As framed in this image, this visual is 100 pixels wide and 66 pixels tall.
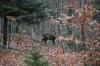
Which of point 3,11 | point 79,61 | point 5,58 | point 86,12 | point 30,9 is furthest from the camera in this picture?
point 30,9

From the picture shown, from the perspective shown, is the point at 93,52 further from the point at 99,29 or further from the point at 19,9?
the point at 19,9

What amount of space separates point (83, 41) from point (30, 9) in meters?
10.2

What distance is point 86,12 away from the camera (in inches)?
454

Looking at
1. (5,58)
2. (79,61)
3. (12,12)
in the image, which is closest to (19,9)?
(12,12)

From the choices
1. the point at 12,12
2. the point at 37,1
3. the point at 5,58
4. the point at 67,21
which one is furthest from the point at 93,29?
the point at 37,1

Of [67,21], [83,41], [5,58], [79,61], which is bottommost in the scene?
[5,58]

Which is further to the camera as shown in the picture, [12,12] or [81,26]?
[12,12]

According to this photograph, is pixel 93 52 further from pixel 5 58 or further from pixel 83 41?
pixel 5 58

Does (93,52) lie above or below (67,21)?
below

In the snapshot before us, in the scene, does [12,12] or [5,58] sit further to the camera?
[12,12]

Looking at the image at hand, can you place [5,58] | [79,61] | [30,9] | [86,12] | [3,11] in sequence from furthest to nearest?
[30,9]
[3,11]
[5,58]
[79,61]
[86,12]

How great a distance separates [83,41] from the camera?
11.8 metres

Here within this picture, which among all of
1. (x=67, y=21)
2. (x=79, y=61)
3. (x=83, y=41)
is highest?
(x=67, y=21)

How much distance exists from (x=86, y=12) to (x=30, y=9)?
33.7ft
